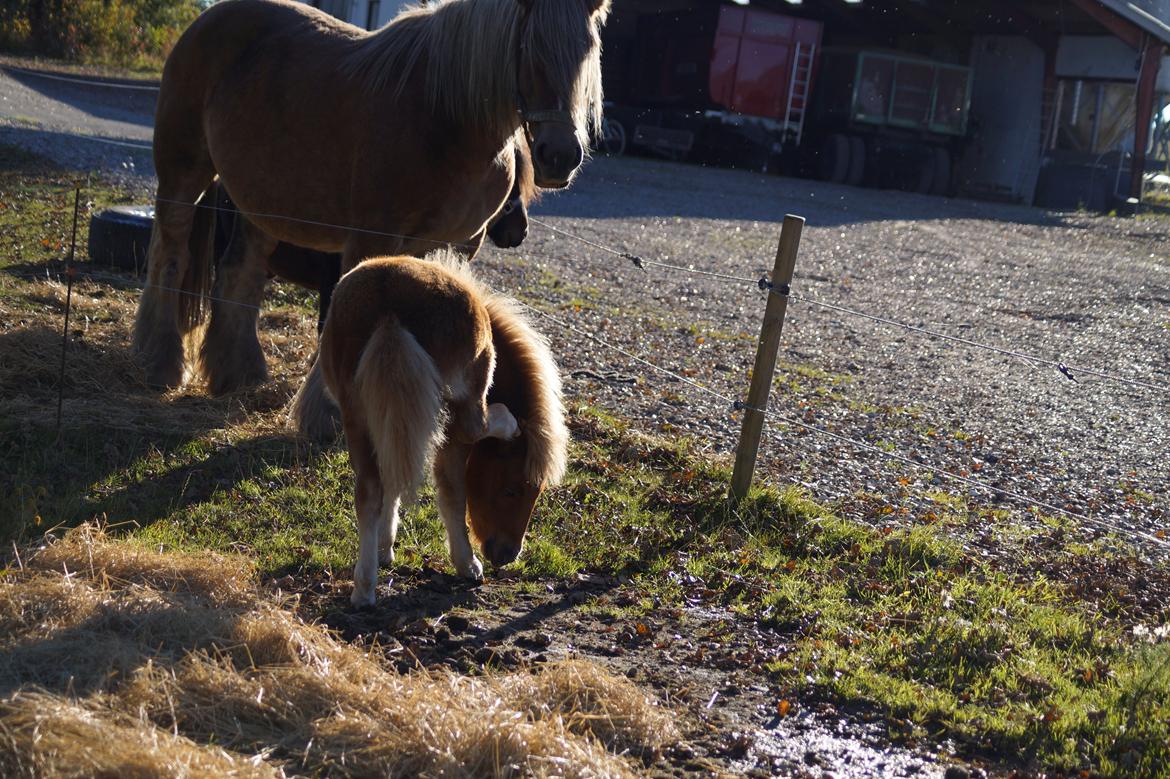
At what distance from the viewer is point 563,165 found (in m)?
4.90

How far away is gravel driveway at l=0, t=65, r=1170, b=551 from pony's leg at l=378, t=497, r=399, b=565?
2.51 meters

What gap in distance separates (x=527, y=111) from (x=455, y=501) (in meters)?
1.85

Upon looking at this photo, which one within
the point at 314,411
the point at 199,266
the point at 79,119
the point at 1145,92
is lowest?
the point at 314,411

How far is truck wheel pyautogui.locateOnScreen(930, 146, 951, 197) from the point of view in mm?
27109

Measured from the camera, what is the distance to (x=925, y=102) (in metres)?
27.5

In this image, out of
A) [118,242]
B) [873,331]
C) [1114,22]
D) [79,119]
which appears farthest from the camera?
[1114,22]

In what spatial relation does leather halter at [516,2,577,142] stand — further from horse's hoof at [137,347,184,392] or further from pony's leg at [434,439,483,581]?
horse's hoof at [137,347,184,392]

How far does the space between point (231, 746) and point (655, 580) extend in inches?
91.1

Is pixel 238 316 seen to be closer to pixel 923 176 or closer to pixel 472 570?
pixel 472 570

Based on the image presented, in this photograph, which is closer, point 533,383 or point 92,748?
point 92,748

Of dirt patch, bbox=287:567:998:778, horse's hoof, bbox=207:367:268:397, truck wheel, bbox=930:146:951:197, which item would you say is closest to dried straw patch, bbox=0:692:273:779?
dirt patch, bbox=287:567:998:778

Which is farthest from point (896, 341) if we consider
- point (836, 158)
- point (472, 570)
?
point (836, 158)

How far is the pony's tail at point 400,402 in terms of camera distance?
378cm

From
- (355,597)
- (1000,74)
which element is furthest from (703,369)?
(1000,74)
